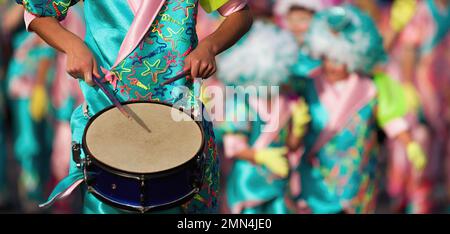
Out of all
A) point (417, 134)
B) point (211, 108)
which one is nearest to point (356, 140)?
point (417, 134)

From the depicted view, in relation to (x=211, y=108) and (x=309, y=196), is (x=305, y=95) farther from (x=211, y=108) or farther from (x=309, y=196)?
(x=211, y=108)

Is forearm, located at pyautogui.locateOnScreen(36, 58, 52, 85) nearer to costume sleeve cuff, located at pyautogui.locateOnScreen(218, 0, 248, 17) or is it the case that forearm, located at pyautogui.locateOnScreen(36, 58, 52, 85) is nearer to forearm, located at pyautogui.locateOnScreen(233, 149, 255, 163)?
forearm, located at pyautogui.locateOnScreen(233, 149, 255, 163)

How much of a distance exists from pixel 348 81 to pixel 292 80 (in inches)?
13.3

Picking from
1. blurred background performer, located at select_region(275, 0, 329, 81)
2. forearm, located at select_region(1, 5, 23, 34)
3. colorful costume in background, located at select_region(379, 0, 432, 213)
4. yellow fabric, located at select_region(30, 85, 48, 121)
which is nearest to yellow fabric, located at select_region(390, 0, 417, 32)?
colorful costume in background, located at select_region(379, 0, 432, 213)

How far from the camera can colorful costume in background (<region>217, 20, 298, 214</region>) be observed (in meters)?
6.31

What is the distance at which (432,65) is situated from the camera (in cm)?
751

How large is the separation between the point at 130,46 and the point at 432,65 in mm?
4770

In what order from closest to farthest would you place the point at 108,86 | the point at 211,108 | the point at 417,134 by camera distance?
the point at 108,86 < the point at 211,108 < the point at 417,134

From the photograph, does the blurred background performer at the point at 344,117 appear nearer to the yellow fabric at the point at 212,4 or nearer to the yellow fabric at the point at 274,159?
the yellow fabric at the point at 274,159

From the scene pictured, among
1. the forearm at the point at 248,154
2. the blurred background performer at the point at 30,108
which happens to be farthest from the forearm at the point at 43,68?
the forearm at the point at 248,154

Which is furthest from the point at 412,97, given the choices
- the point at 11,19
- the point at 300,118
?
the point at 11,19

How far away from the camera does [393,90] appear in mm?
6738

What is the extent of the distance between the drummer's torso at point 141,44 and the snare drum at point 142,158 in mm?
72

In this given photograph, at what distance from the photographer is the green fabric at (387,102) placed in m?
6.50
